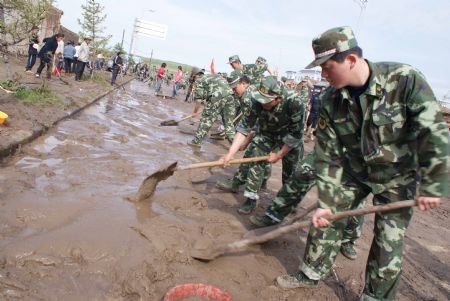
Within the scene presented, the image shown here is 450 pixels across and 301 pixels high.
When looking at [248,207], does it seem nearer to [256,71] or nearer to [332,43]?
[332,43]

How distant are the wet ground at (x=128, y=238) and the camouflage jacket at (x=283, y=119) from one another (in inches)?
40.0

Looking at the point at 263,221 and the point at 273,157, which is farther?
the point at 273,157

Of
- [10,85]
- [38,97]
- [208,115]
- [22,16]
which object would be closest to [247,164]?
[208,115]

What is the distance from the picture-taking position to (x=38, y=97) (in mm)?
7746

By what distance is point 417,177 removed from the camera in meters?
2.54

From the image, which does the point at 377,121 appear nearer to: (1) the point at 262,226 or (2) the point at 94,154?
(1) the point at 262,226

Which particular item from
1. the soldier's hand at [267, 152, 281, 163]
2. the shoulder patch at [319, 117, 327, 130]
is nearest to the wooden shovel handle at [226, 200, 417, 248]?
the shoulder patch at [319, 117, 327, 130]

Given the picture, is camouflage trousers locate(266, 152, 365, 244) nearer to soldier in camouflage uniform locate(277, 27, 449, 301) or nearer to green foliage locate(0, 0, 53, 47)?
soldier in camouflage uniform locate(277, 27, 449, 301)

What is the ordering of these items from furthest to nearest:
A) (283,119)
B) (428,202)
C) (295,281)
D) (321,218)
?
→ 1. (283,119)
2. (295,281)
3. (321,218)
4. (428,202)

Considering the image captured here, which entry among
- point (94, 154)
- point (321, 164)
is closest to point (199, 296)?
point (321, 164)

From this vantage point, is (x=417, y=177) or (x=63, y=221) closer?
(x=417, y=177)

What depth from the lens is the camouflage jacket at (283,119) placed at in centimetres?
398

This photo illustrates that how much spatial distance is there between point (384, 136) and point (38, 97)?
23.9ft

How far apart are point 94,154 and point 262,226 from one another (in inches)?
111
